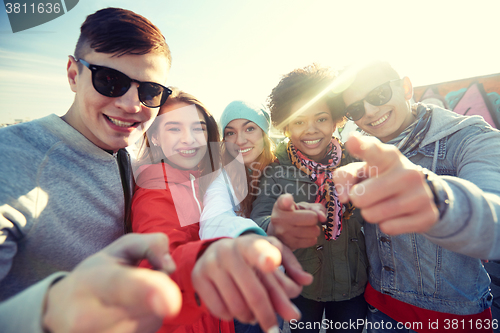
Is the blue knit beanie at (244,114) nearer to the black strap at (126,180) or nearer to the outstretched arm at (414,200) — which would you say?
the black strap at (126,180)

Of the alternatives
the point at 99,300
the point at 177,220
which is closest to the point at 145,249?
the point at 99,300

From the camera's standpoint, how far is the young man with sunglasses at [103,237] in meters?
0.42

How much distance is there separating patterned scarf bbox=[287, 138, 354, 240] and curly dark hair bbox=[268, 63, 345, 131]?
407 millimetres

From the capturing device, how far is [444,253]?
1.44 meters

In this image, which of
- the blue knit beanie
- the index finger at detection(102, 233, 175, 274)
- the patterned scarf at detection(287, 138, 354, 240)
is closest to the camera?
the index finger at detection(102, 233, 175, 274)

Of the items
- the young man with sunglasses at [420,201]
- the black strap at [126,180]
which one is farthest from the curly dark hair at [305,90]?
the black strap at [126,180]

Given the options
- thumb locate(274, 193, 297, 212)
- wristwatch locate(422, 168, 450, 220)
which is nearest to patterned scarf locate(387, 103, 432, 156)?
wristwatch locate(422, 168, 450, 220)

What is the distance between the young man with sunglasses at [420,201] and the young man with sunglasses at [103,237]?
17.9 inches

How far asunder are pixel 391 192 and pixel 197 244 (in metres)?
0.78

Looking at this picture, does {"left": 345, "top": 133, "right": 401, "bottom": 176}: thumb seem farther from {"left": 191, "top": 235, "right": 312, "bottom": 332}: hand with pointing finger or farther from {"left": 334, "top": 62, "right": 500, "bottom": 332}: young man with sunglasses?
{"left": 191, "top": 235, "right": 312, "bottom": 332}: hand with pointing finger

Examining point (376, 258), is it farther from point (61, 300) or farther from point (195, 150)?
point (61, 300)

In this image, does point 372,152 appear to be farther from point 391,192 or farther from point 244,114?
point 244,114

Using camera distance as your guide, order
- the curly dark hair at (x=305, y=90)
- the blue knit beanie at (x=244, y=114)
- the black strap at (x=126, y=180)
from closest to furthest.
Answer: the black strap at (x=126, y=180)
the curly dark hair at (x=305, y=90)
the blue knit beanie at (x=244, y=114)

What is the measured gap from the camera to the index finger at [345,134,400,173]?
62cm
